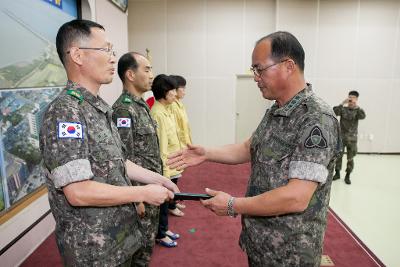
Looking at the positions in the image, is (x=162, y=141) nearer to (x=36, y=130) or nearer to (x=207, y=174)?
(x=36, y=130)

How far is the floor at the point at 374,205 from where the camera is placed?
3031mm

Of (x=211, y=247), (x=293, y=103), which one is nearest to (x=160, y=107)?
(x=211, y=247)

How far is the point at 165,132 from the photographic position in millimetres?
2904

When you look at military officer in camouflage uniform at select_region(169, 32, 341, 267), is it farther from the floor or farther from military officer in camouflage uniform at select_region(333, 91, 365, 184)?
military officer in camouflage uniform at select_region(333, 91, 365, 184)

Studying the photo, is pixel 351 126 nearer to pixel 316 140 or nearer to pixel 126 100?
pixel 126 100

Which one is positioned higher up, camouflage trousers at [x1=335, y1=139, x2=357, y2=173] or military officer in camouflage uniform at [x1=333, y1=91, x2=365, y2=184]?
military officer in camouflage uniform at [x1=333, y1=91, x2=365, y2=184]

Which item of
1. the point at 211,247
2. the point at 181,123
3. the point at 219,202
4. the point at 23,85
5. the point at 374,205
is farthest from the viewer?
the point at 374,205

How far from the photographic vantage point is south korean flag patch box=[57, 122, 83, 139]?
1136 mm

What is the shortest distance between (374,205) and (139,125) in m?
3.47

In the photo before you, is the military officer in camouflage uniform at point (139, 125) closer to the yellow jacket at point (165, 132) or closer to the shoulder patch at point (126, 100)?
the shoulder patch at point (126, 100)

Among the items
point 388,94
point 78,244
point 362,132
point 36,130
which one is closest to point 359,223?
point 78,244

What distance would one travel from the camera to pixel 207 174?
211 inches

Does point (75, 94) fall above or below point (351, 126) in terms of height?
above

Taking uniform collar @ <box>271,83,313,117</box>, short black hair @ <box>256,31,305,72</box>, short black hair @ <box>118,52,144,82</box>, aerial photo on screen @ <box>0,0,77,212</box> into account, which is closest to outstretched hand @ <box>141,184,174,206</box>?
uniform collar @ <box>271,83,313,117</box>
